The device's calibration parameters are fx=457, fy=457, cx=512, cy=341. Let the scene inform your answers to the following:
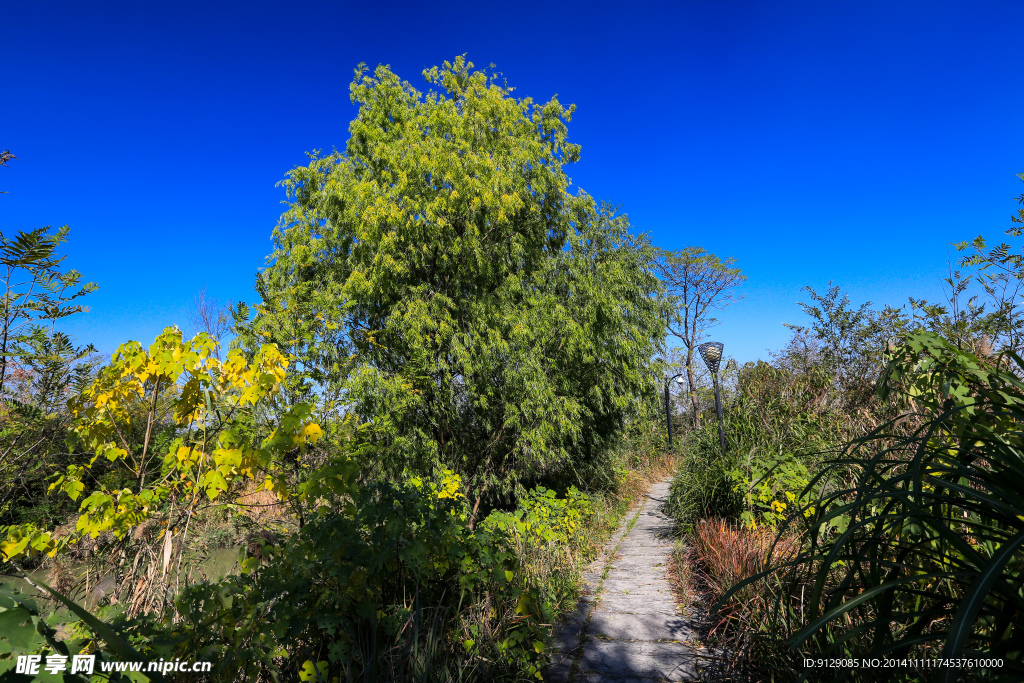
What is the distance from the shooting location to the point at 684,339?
21594 mm

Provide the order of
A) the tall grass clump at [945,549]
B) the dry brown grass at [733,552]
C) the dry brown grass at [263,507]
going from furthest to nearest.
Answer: the dry brown grass at [263,507] → the dry brown grass at [733,552] → the tall grass clump at [945,549]

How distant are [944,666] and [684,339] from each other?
22.1m

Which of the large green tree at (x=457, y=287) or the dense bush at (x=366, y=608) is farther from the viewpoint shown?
the large green tree at (x=457, y=287)

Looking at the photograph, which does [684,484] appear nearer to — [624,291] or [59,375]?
[624,291]

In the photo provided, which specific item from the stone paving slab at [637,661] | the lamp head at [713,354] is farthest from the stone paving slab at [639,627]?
the lamp head at [713,354]

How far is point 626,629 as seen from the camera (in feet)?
9.85

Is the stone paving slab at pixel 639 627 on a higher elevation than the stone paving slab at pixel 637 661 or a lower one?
lower

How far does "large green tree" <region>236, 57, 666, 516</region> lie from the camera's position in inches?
252

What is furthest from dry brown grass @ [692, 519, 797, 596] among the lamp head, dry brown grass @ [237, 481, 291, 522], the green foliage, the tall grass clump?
dry brown grass @ [237, 481, 291, 522]

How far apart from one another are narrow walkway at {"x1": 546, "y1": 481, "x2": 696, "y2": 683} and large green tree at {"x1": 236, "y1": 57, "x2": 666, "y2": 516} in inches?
88.6

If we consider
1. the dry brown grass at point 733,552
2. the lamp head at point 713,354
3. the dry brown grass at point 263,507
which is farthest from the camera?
the lamp head at point 713,354

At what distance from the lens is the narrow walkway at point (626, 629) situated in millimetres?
2463

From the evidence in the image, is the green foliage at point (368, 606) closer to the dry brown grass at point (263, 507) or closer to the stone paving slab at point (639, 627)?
the stone paving slab at point (639, 627)

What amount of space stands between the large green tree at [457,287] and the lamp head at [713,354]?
1.07m
